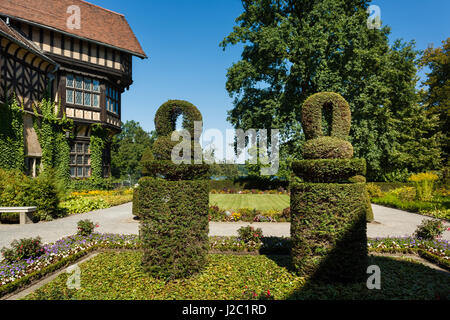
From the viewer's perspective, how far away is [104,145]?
63.5ft

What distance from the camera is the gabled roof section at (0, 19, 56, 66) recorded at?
1219 centimetres

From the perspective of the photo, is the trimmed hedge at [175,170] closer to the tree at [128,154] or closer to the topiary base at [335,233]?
the topiary base at [335,233]

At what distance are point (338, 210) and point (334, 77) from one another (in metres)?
14.6

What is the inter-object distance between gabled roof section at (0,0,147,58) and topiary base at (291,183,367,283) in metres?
18.3

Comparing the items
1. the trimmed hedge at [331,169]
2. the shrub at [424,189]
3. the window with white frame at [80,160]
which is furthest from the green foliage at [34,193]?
the shrub at [424,189]

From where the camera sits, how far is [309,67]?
1719cm

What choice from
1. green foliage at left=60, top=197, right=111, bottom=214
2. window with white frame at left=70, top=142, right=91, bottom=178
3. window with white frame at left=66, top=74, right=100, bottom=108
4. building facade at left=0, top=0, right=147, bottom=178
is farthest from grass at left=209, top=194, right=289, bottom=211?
window with white frame at left=66, top=74, right=100, bottom=108

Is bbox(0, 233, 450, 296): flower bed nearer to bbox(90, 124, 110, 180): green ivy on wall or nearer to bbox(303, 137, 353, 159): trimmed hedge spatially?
bbox(303, 137, 353, 159): trimmed hedge

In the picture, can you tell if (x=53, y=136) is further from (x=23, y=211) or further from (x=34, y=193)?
(x=23, y=211)

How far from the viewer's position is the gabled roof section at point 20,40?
40.0 ft

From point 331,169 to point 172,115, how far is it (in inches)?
132

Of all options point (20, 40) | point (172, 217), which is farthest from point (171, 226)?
point (20, 40)

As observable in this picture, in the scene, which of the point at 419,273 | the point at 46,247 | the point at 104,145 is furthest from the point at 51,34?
the point at 419,273
